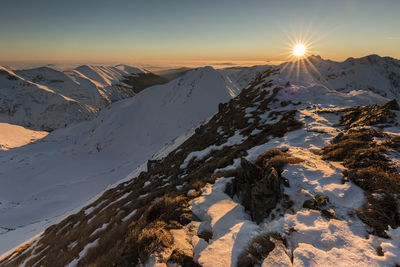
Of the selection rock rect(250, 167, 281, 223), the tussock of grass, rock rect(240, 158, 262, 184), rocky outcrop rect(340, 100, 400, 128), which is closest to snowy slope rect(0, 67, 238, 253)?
rock rect(240, 158, 262, 184)

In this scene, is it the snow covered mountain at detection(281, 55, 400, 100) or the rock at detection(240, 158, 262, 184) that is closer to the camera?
the rock at detection(240, 158, 262, 184)

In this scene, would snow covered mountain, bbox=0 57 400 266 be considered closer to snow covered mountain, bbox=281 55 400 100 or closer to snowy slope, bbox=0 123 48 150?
snow covered mountain, bbox=281 55 400 100

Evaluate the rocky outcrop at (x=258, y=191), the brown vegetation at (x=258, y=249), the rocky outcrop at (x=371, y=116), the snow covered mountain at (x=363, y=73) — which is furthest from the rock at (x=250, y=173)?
the snow covered mountain at (x=363, y=73)

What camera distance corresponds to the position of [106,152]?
6375 cm

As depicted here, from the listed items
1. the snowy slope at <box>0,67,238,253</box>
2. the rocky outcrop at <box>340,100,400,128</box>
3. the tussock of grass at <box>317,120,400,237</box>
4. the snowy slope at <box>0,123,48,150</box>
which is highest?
the rocky outcrop at <box>340,100,400,128</box>

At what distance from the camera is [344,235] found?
15.7ft

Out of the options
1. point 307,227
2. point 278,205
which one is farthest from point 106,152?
Result: point 307,227

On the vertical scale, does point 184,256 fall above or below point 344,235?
below

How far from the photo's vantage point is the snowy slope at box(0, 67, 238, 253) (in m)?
40.6

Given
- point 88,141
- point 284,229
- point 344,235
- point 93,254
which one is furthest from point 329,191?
point 88,141

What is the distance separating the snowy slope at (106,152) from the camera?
133ft

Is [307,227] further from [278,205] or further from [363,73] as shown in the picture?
[363,73]

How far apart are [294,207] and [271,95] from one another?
822 inches

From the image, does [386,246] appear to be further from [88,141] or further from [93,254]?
[88,141]
